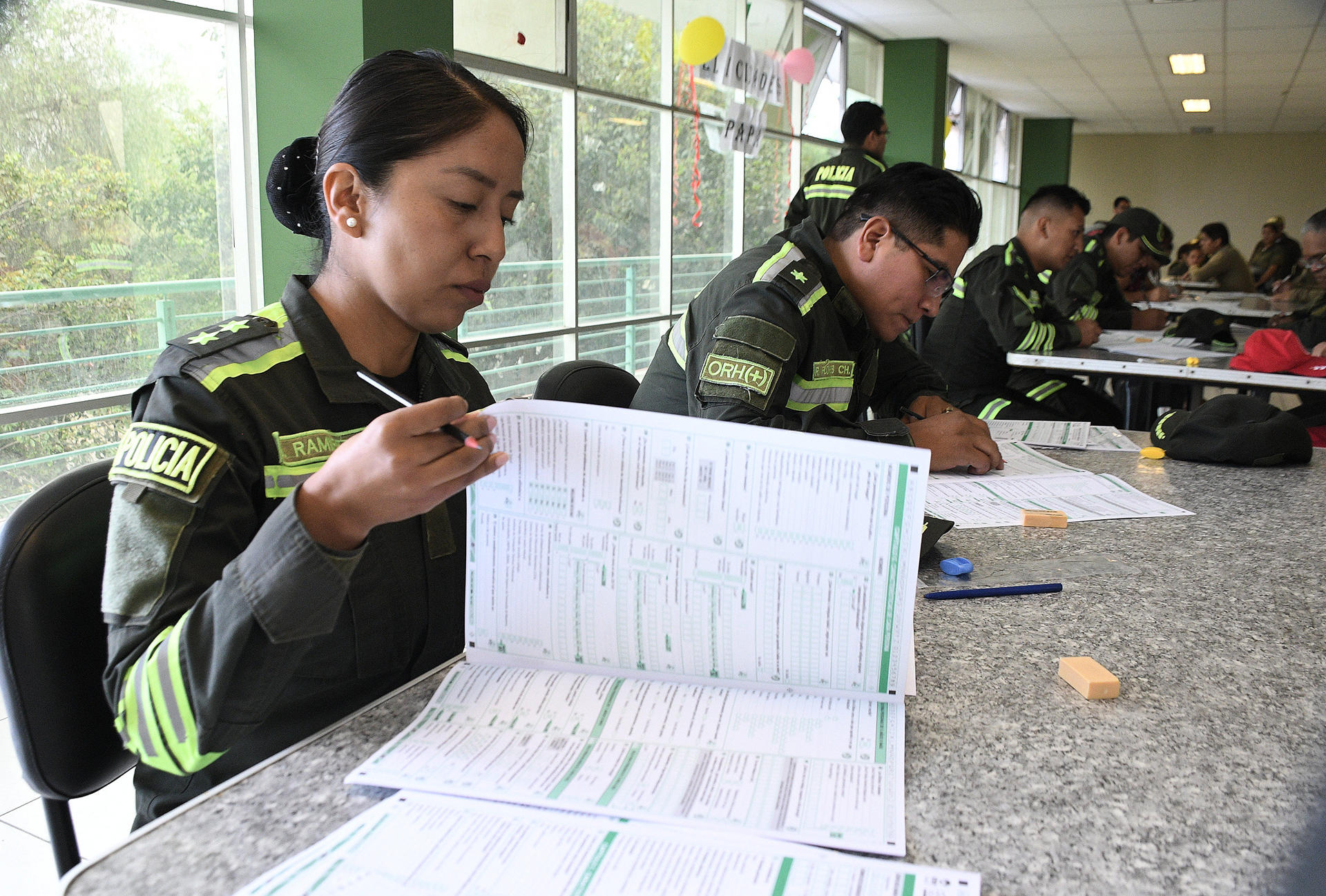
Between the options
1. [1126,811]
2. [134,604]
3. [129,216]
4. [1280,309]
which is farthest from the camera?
[1280,309]

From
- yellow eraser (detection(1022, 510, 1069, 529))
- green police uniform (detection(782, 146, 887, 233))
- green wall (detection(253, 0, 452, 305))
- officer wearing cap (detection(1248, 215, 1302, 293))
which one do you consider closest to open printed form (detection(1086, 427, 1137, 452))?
yellow eraser (detection(1022, 510, 1069, 529))

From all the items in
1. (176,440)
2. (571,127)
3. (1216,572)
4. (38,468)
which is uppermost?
(571,127)

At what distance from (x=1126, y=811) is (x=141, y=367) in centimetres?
294

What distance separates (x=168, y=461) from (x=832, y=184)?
4.16 m

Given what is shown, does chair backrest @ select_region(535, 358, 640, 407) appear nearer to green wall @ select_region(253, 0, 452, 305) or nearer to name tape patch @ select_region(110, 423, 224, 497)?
name tape patch @ select_region(110, 423, 224, 497)

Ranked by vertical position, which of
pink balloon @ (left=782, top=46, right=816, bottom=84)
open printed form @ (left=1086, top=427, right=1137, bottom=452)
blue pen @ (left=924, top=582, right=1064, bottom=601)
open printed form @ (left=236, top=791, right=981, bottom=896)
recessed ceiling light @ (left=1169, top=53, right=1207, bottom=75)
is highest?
recessed ceiling light @ (left=1169, top=53, right=1207, bottom=75)

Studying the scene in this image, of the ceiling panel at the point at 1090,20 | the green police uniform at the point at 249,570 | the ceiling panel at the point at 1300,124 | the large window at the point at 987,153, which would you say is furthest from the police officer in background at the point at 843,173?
the ceiling panel at the point at 1300,124

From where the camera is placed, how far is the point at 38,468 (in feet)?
8.55

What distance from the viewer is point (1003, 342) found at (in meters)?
3.29

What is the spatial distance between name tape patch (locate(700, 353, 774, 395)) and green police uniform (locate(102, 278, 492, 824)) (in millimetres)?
523

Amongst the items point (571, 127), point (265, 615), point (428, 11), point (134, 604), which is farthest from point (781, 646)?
point (571, 127)

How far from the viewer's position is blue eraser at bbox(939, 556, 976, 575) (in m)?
1.14

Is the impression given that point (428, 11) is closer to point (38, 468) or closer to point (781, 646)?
point (38, 468)

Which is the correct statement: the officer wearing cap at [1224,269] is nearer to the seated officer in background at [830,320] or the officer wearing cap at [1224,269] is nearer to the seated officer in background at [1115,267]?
the seated officer in background at [1115,267]
